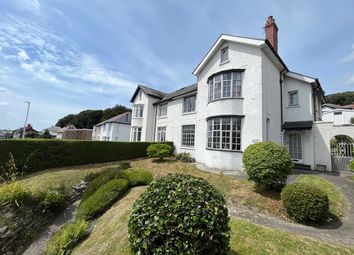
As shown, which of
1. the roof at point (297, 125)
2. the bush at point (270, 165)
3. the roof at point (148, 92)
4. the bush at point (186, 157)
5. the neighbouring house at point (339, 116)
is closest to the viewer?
the bush at point (270, 165)

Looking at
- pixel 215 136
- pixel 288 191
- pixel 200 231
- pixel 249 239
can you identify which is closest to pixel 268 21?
pixel 215 136

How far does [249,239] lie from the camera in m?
4.45

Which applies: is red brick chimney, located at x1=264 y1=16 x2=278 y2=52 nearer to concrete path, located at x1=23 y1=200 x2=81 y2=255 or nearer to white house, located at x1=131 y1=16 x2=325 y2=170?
white house, located at x1=131 y1=16 x2=325 y2=170

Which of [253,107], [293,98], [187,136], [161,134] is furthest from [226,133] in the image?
[161,134]

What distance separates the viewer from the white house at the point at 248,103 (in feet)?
39.9

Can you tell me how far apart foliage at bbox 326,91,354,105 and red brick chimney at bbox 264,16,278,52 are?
2271 inches

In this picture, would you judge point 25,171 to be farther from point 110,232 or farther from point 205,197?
point 205,197

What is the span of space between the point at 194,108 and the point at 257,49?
304 inches

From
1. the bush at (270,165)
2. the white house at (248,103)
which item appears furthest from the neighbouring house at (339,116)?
the bush at (270,165)

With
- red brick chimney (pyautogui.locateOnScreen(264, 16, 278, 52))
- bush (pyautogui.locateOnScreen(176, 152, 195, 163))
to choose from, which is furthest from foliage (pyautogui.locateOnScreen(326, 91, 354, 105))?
bush (pyautogui.locateOnScreen(176, 152, 195, 163))

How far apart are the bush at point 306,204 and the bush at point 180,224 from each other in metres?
4.54

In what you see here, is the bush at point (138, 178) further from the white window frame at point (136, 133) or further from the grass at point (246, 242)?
the white window frame at point (136, 133)

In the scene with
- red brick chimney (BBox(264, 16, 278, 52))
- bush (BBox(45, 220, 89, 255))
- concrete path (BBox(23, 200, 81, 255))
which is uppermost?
red brick chimney (BBox(264, 16, 278, 52))

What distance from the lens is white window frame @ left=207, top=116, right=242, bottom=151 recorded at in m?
12.3
